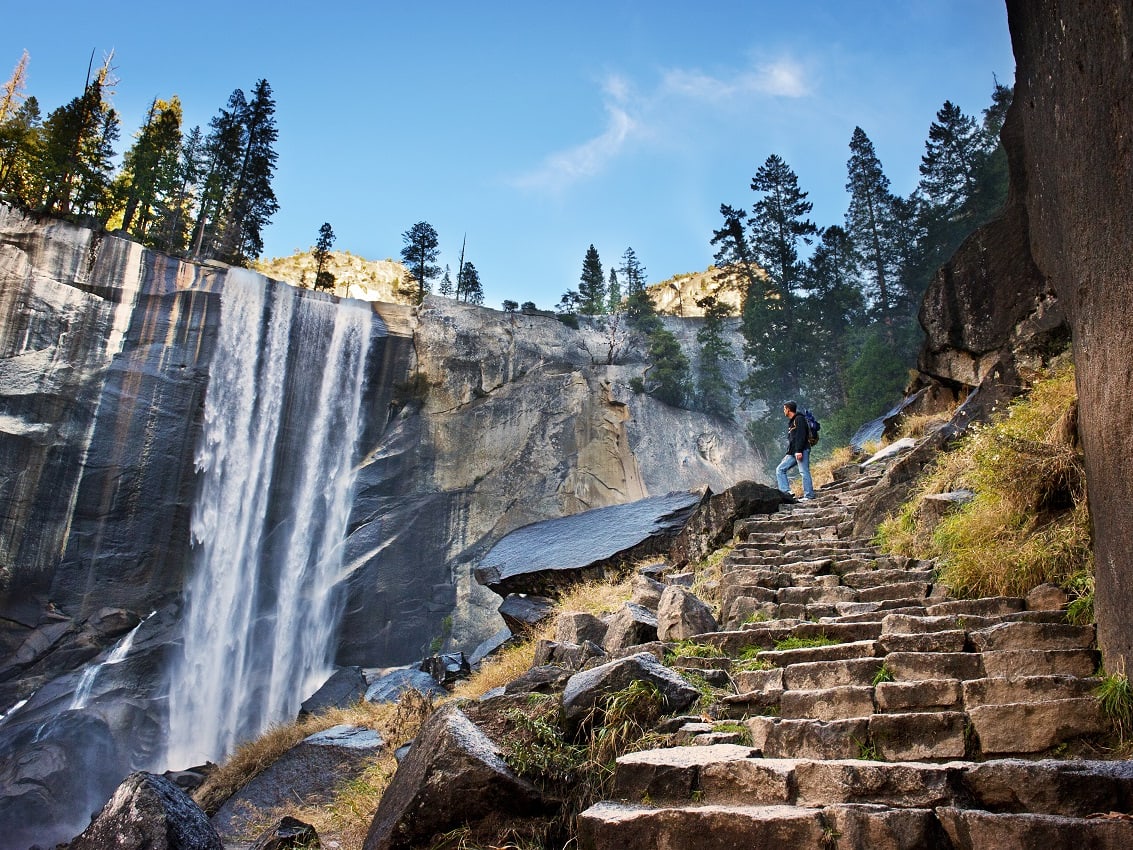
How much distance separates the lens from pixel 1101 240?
13.5 ft

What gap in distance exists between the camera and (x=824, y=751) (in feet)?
13.1

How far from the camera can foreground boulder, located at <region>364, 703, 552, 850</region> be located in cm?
395

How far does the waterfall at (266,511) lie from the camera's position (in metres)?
22.3

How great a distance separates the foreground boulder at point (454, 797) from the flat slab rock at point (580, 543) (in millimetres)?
9268

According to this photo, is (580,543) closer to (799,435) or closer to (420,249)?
(799,435)

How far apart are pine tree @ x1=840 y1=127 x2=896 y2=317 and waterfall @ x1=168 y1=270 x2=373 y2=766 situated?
2119cm

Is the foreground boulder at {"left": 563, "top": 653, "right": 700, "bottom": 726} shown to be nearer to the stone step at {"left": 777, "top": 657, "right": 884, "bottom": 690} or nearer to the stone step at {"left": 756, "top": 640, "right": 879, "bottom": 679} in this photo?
the stone step at {"left": 777, "top": 657, "right": 884, "bottom": 690}

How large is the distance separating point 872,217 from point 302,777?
3161cm

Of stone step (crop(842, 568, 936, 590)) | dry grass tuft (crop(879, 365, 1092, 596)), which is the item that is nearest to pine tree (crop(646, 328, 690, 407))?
stone step (crop(842, 568, 936, 590))

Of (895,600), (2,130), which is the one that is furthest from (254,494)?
(895,600)

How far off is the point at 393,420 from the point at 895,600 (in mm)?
24097

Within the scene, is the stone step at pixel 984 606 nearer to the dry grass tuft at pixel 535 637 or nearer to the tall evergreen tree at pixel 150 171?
the dry grass tuft at pixel 535 637

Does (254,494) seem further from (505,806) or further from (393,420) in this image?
(505,806)

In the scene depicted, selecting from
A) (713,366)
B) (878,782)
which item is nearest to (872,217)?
(713,366)
